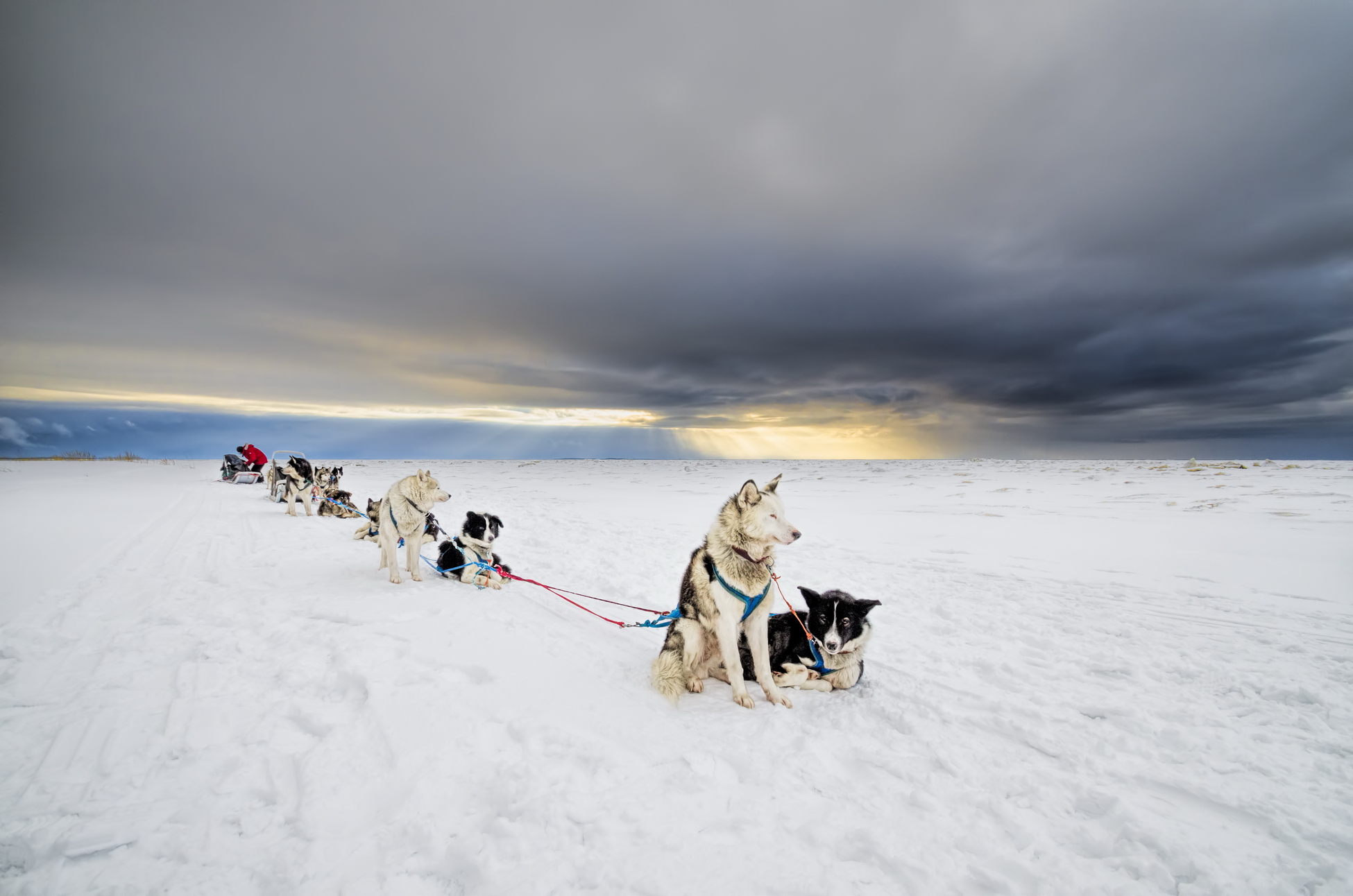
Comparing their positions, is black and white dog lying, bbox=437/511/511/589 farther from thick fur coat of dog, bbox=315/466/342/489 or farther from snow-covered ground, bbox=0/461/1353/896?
thick fur coat of dog, bbox=315/466/342/489

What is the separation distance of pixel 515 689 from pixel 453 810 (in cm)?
140

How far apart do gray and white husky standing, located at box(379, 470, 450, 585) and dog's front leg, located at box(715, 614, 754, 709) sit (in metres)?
5.30

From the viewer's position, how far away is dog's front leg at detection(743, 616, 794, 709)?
13.0ft

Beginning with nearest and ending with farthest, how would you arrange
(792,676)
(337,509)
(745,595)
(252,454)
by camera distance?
(745,595), (792,676), (337,509), (252,454)

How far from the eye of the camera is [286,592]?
257 inches

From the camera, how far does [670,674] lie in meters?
3.97

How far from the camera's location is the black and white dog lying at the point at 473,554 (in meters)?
7.18

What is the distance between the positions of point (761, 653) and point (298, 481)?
16.2m

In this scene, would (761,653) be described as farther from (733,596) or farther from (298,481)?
(298,481)

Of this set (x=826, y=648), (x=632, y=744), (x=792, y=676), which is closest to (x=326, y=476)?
(x=632, y=744)

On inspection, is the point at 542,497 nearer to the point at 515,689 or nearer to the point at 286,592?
the point at 286,592

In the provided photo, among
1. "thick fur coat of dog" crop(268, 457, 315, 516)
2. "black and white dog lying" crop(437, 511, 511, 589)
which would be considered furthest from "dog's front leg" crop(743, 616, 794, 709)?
"thick fur coat of dog" crop(268, 457, 315, 516)

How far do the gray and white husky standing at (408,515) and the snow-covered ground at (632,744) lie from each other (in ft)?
1.83

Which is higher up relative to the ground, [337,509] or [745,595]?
[745,595]
